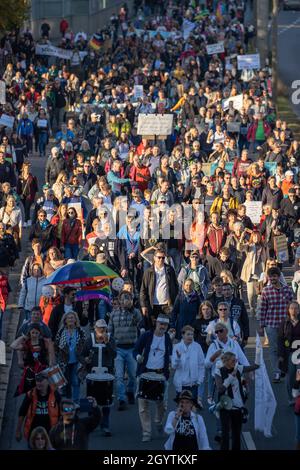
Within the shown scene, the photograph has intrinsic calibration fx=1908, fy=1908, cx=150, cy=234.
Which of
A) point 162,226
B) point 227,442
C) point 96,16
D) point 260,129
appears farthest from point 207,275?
point 96,16

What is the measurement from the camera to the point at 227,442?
738 inches

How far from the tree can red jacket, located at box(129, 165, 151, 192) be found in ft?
54.9

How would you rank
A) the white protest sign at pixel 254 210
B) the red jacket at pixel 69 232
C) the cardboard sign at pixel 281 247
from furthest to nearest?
the white protest sign at pixel 254 210
the red jacket at pixel 69 232
the cardboard sign at pixel 281 247

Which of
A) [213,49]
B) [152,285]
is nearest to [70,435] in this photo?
[152,285]

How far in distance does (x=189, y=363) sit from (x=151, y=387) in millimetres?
489

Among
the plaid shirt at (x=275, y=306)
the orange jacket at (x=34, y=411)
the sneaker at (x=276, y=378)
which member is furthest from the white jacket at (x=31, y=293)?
the orange jacket at (x=34, y=411)

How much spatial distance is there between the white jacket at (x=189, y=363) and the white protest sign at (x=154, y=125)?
1646 cm

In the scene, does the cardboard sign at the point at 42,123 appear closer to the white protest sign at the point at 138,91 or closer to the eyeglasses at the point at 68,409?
the white protest sign at the point at 138,91

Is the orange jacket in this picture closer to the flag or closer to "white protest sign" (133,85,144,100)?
the flag

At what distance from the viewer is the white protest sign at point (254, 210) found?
1129 inches

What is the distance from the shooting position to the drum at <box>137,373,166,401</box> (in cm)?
2025

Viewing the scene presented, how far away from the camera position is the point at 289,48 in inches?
2677
